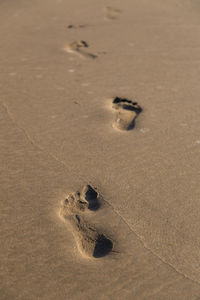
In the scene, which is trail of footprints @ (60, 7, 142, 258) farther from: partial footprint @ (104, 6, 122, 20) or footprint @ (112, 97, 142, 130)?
partial footprint @ (104, 6, 122, 20)

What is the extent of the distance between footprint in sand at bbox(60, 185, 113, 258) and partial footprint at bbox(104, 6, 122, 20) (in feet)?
7.46

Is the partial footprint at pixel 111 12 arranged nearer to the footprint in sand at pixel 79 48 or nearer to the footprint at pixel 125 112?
the footprint in sand at pixel 79 48

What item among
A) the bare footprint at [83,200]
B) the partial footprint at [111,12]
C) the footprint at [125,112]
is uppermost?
the partial footprint at [111,12]

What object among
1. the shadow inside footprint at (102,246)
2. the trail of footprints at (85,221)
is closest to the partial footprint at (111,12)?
the trail of footprints at (85,221)

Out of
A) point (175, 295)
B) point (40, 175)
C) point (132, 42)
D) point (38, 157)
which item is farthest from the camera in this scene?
point (132, 42)

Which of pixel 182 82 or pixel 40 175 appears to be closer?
pixel 40 175

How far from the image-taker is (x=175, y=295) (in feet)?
3.90

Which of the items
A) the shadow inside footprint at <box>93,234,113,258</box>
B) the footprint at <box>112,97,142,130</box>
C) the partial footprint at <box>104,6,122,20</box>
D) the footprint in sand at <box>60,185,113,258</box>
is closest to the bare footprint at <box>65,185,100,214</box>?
the footprint in sand at <box>60,185,113,258</box>

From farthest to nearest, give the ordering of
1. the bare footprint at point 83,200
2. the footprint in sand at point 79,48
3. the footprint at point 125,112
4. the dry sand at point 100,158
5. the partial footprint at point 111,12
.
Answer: the partial footprint at point 111,12
the footprint in sand at point 79,48
the footprint at point 125,112
the bare footprint at point 83,200
the dry sand at point 100,158

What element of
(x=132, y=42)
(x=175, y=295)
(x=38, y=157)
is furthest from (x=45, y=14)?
(x=175, y=295)

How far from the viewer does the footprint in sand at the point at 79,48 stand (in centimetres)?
270

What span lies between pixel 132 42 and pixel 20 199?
186 centimetres

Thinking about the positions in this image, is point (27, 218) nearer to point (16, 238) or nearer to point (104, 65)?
point (16, 238)

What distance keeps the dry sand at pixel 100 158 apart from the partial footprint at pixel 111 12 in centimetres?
25
